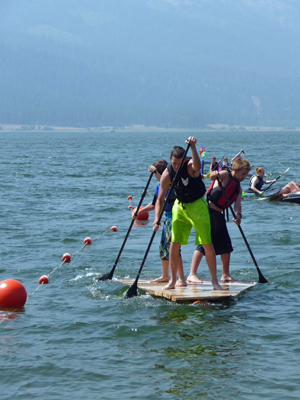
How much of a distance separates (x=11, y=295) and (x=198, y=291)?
294cm

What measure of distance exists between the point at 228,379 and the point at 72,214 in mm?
13083

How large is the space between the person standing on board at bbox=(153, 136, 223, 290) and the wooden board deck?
0.19 meters

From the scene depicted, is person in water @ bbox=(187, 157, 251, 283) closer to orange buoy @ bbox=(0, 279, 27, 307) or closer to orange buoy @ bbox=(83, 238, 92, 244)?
orange buoy @ bbox=(0, 279, 27, 307)

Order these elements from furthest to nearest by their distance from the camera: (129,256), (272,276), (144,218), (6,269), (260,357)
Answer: (144,218) → (129,256) → (6,269) → (272,276) → (260,357)

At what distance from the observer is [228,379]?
20.6 ft

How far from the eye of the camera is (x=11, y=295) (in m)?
8.70

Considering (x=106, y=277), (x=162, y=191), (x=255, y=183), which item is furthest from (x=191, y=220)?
(x=255, y=183)

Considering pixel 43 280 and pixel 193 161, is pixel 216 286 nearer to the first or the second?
pixel 193 161

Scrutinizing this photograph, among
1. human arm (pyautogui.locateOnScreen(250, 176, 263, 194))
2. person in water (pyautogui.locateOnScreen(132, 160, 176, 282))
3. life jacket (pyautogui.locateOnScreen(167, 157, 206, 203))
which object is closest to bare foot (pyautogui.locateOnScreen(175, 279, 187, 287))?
person in water (pyautogui.locateOnScreen(132, 160, 176, 282))

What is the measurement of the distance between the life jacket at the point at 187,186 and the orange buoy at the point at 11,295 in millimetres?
2975

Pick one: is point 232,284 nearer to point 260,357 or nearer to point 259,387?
point 260,357

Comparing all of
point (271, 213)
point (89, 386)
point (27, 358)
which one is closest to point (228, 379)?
point (89, 386)

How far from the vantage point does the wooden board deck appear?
27.5ft

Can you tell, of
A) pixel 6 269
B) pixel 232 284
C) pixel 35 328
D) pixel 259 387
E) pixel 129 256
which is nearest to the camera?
pixel 259 387
